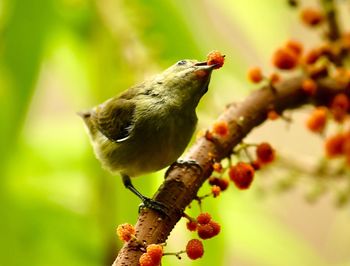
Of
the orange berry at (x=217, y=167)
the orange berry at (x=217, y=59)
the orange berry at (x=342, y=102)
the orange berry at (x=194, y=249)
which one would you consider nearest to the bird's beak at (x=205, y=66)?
the orange berry at (x=217, y=59)

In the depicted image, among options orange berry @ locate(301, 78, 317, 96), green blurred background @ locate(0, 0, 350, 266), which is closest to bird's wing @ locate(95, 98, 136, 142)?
green blurred background @ locate(0, 0, 350, 266)

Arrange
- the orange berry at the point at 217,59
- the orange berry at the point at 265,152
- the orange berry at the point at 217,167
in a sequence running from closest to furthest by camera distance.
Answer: the orange berry at the point at 217,59, the orange berry at the point at 217,167, the orange berry at the point at 265,152

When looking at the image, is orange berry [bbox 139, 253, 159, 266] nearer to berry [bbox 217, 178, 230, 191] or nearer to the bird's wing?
berry [bbox 217, 178, 230, 191]

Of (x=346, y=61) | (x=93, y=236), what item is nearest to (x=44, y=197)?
(x=93, y=236)

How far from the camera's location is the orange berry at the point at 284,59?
1550mm

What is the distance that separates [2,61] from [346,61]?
0.92 meters

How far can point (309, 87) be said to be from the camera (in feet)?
5.15

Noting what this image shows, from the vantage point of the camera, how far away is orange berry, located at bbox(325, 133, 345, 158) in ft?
5.30

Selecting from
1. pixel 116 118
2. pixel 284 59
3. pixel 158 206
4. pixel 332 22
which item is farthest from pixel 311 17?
pixel 158 206

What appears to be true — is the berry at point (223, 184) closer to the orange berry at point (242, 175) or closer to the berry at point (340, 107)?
the orange berry at point (242, 175)

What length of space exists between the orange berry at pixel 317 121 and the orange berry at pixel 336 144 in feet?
0.16

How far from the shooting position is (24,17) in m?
1.78

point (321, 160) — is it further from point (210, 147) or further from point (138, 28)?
point (138, 28)

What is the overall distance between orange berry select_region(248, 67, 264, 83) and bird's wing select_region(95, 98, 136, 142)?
1.06ft
